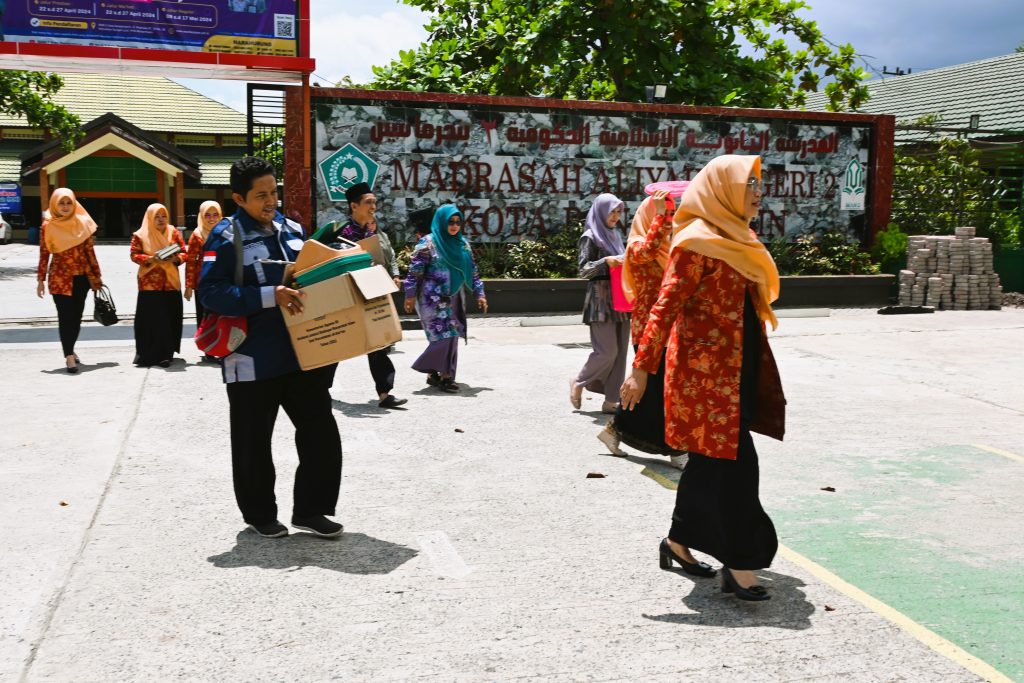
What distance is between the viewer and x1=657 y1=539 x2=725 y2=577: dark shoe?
4.59m

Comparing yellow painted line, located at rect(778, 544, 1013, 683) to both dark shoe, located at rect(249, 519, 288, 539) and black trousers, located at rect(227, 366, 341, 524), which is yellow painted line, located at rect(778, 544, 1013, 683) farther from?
dark shoe, located at rect(249, 519, 288, 539)

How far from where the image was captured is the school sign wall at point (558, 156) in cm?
1650

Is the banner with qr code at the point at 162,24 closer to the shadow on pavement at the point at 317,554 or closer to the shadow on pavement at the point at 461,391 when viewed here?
the shadow on pavement at the point at 461,391

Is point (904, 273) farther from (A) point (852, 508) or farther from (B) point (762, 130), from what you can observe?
(A) point (852, 508)

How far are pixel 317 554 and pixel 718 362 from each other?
80.9 inches

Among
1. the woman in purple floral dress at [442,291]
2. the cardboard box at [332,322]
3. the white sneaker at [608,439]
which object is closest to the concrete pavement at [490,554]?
the white sneaker at [608,439]

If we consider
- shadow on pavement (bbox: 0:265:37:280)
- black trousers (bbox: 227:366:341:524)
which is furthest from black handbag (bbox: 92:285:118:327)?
shadow on pavement (bbox: 0:265:37:280)

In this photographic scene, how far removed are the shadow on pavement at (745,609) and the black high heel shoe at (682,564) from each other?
0.11 ft

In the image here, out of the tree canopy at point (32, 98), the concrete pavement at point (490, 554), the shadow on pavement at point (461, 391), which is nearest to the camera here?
the concrete pavement at point (490, 554)

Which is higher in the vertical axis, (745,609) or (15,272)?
(15,272)

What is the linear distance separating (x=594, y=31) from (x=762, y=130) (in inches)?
162

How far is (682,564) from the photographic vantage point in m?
4.61

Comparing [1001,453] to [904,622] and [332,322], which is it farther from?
[332,322]

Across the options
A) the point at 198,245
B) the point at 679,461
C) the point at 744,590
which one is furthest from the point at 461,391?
the point at 744,590
